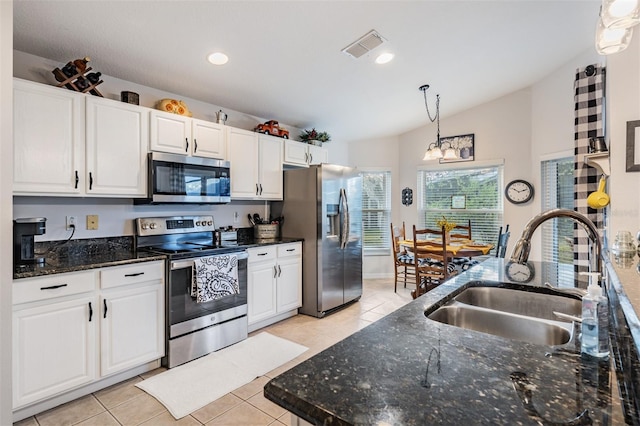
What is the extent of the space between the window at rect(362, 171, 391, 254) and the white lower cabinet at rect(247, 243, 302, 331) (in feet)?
7.44

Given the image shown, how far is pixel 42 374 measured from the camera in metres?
1.98

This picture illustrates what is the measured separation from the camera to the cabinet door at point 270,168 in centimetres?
377

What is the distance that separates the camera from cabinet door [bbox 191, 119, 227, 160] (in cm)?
312

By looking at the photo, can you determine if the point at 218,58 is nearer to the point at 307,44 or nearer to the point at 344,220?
the point at 307,44

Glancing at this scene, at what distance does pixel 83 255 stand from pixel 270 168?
2.02 m

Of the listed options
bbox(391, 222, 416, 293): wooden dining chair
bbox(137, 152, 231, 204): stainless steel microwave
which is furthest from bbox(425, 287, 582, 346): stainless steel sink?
bbox(391, 222, 416, 293): wooden dining chair

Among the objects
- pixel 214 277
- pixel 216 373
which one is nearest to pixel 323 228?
pixel 214 277

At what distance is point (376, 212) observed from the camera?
19.1ft

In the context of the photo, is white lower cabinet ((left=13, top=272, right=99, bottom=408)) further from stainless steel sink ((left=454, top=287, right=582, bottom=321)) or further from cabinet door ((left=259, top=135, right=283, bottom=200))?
stainless steel sink ((left=454, top=287, right=582, bottom=321))

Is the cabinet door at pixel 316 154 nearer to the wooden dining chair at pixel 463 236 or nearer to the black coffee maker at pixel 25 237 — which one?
the wooden dining chair at pixel 463 236

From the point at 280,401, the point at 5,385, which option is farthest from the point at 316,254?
the point at 280,401

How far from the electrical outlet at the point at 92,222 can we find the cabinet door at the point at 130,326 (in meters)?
0.73

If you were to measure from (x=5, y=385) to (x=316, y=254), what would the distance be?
2.65 meters

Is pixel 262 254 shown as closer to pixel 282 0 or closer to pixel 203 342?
pixel 203 342
